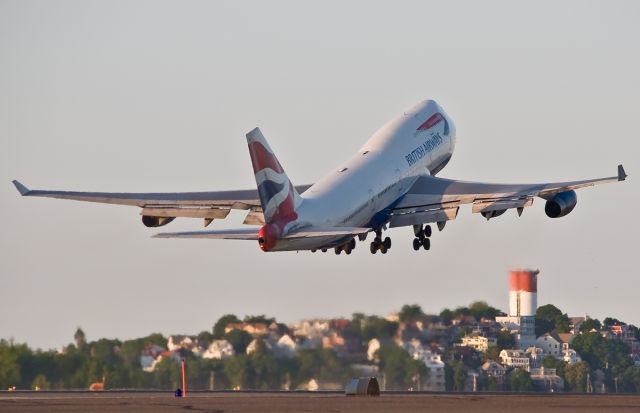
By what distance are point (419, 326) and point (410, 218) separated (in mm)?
6805

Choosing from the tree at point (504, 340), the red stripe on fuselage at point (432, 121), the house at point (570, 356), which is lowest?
the house at point (570, 356)

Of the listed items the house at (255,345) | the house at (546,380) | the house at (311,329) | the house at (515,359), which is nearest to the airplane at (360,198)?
the house at (311,329)

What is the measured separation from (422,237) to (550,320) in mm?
10780

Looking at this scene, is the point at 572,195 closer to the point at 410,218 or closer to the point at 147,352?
the point at 410,218

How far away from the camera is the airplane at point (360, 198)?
252ft

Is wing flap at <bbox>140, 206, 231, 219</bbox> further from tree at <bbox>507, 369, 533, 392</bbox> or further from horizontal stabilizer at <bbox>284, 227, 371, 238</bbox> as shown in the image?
tree at <bbox>507, 369, 533, 392</bbox>

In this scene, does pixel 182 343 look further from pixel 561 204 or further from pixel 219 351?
pixel 561 204

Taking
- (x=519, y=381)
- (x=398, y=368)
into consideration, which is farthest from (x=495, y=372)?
(x=398, y=368)

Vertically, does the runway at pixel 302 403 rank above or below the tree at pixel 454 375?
below

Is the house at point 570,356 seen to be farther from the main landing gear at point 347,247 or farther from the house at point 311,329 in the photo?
the house at point 311,329

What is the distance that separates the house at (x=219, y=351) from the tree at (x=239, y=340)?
201mm

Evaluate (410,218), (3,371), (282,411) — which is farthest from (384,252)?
(282,411)

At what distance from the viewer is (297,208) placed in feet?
258

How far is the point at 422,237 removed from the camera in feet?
302
